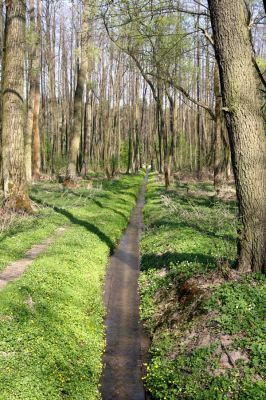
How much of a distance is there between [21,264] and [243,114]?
6162 mm

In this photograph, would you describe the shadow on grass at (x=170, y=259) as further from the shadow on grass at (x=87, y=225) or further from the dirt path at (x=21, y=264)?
the dirt path at (x=21, y=264)

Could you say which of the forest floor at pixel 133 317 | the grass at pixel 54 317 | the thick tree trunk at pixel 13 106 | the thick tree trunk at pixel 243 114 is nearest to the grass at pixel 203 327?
the forest floor at pixel 133 317

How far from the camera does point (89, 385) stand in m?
6.50

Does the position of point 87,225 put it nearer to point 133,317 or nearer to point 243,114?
point 133,317

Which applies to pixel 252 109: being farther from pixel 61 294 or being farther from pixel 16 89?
pixel 16 89

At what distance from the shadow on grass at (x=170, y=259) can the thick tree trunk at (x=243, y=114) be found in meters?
Answer: 1.98

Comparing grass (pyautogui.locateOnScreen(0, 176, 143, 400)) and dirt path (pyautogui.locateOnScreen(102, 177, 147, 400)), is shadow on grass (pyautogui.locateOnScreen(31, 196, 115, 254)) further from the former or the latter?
dirt path (pyautogui.locateOnScreen(102, 177, 147, 400))

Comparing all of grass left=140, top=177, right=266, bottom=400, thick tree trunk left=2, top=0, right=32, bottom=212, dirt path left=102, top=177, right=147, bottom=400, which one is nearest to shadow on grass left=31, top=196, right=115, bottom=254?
dirt path left=102, top=177, right=147, bottom=400

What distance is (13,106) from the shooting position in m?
15.2

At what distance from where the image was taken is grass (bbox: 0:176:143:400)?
19.6ft

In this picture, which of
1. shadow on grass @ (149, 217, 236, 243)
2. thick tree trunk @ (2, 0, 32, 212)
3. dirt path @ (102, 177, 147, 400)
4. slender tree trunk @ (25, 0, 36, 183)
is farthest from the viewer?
slender tree trunk @ (25, 0, 36, 183)

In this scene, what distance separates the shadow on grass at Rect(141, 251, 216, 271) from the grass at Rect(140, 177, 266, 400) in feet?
0.09

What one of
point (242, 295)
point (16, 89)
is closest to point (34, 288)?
point (242, 295)

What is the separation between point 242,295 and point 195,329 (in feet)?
3.31
